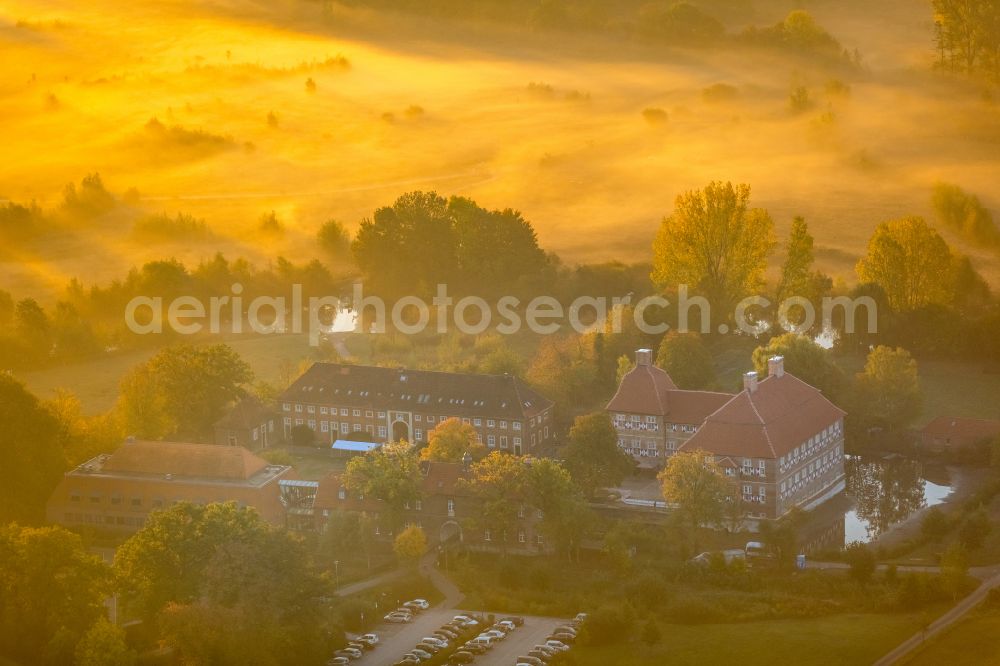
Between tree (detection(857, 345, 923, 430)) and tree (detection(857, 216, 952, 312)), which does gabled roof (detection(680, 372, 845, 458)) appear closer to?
tree (detection(857, 345, 923, 430))

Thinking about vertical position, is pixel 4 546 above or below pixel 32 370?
below

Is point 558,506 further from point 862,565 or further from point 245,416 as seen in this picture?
point 245,416

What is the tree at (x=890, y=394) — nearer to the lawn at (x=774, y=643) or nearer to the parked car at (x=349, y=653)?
the lawn at (x=774, y=643)

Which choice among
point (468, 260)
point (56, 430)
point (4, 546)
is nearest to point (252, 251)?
point (468, 260)

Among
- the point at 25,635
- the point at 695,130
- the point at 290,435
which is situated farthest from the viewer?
the point at 695,130

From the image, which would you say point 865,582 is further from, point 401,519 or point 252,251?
point 252,251
